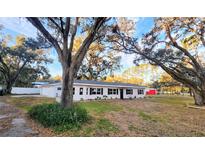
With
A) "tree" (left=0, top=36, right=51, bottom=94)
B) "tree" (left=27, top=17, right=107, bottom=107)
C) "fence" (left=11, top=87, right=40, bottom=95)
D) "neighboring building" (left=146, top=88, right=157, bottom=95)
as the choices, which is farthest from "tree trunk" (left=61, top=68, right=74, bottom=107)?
"neighboring building" (left=146, top=88, right=157, bottom=95)

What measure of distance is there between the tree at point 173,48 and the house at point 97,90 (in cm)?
423

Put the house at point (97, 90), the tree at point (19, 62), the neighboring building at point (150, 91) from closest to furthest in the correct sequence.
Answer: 1. the house at point (97, 90)
2. the tree at point (19, 62)
3. the neighboring building at point (150, 91)

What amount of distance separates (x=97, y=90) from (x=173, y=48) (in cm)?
639

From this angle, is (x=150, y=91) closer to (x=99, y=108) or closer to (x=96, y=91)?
(x=96, y=91)

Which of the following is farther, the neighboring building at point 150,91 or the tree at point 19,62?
the neighboring building at point 150,91

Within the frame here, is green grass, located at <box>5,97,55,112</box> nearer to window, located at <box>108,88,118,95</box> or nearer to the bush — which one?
the bush

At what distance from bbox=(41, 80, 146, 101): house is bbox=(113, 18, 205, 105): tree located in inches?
166

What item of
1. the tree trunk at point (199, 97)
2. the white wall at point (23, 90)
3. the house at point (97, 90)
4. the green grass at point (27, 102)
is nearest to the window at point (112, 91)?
the house at point (97, 90)

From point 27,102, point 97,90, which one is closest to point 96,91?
point 97,90

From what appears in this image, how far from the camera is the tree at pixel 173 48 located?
7391mm

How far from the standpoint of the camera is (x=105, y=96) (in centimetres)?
1240

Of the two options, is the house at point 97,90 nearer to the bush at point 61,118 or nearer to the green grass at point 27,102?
the green grass at point 27,102

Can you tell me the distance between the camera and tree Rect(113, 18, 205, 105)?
7.39m
